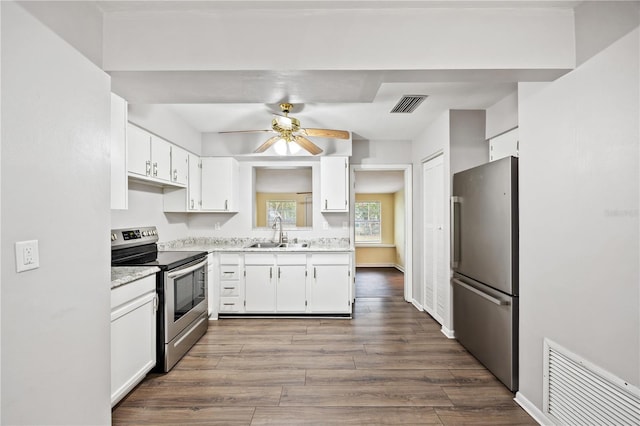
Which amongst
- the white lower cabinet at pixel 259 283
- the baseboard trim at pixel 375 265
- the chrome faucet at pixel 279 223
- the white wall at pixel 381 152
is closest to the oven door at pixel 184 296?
the white lower cabinet at pixel 259 283

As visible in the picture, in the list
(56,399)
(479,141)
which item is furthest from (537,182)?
(56,399)

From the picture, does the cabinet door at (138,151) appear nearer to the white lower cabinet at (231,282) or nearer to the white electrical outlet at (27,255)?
the white lower cabinet at (231,282)

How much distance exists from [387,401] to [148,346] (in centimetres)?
183

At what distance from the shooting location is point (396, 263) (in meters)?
8.35

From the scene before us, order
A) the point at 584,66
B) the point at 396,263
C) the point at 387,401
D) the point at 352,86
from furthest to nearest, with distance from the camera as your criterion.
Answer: the point at 396,263, the point at 387,401, the point at 352,86, the point at 584,66

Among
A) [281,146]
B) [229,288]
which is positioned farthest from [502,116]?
[229,288]

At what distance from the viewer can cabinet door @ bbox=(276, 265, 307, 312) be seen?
418 centimetres

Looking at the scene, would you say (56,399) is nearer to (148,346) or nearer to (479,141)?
(148,346)

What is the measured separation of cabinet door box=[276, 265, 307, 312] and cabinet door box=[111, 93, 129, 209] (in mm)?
2136

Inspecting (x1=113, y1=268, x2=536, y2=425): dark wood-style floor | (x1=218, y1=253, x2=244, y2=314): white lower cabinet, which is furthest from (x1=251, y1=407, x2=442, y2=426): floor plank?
(x1=218, y1=253, x2=244, y2=314): white lower cabinet

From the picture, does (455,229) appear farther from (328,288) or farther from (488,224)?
(328,288)

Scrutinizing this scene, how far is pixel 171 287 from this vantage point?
2.84 m

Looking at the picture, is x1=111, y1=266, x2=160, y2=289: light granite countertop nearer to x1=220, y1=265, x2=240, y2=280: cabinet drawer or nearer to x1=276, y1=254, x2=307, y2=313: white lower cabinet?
x1=220, y1=265, x2=240, y2=280: cabinet drawer

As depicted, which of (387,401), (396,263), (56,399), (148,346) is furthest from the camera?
(396,263)
